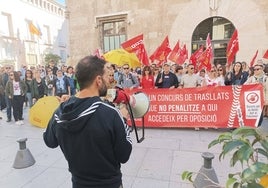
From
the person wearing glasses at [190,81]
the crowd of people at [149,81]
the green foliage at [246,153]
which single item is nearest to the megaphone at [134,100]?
the green foliage at [246,153]

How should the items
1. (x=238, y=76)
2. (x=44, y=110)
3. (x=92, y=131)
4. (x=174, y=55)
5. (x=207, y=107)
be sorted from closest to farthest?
1. (x=92, y=131)
2. (x=207, y=107)
3. (x=44, y=110)
4. (x=238, y=76)
5. (x=174, y=55)

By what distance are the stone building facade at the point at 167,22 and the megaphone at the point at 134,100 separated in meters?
11.3

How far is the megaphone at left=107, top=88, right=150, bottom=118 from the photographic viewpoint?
72.4 inches

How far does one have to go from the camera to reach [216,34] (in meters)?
12.6

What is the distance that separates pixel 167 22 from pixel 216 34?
2.81 meters

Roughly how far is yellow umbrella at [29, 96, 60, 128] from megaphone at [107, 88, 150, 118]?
16.8ft

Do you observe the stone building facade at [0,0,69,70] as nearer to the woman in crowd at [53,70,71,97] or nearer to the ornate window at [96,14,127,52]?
the ornate window at [96,14,127,52]

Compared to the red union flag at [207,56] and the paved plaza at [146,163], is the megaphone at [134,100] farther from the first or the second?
the red union flag at [207,56]

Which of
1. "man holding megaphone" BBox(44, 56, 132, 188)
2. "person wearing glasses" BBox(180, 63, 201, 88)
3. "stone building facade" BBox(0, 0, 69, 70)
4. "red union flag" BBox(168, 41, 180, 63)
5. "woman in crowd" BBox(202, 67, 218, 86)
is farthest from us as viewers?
"stone building facade" BBox(0, 0, 69, 70)

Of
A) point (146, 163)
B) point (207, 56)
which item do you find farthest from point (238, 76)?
point (146, 163)

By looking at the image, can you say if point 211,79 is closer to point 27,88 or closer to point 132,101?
point 132,101

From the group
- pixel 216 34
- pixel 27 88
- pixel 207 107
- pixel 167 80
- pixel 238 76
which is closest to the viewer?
pixel 207 107

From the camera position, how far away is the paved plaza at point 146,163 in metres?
3.41

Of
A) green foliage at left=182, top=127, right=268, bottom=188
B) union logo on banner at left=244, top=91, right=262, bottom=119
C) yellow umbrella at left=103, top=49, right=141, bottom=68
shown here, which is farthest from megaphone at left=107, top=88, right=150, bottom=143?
yellow umbrella at left=103, top=49, right=141, bottom=68
